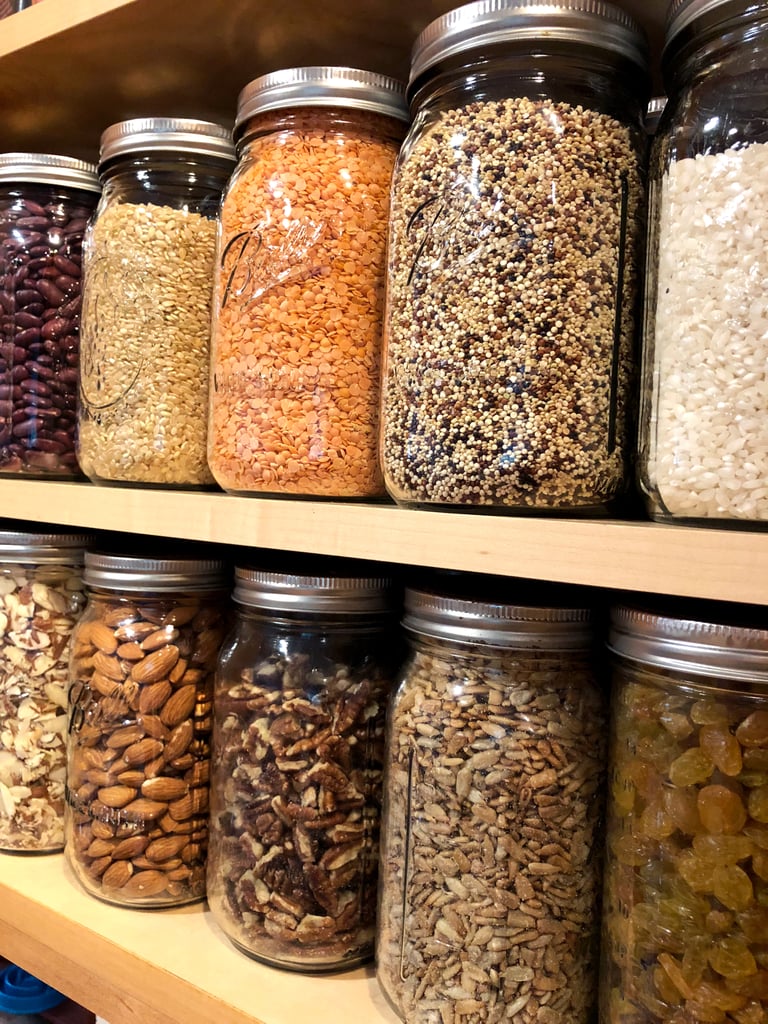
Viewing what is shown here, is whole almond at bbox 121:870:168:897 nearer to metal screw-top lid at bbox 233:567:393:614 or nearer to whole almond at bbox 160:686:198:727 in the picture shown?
whole almond at bbox 160:686:198:727

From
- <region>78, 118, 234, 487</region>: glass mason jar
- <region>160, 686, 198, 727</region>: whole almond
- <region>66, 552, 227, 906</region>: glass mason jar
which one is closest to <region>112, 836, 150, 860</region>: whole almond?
<region>66, 552, 227, 906</region>: glass mason jar

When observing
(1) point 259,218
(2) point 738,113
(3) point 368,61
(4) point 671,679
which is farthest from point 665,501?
(3) point 368,61

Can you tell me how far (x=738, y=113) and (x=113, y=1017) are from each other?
2.85 feet

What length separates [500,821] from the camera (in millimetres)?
611

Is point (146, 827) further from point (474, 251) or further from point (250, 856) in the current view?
point (474, 251)

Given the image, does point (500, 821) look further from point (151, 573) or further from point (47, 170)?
point (47, 170)

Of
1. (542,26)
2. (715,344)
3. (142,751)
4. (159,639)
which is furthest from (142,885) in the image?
(542,26)

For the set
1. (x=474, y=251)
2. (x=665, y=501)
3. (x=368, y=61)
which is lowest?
(x=665, y=501)

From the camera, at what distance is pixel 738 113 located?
53 cm

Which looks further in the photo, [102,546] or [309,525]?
[102,546]

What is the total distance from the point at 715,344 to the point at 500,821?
0.36 meters

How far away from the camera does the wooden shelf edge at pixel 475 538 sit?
48cm

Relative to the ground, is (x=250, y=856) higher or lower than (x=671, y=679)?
lower

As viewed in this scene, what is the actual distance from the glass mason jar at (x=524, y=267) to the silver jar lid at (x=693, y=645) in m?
0.09
